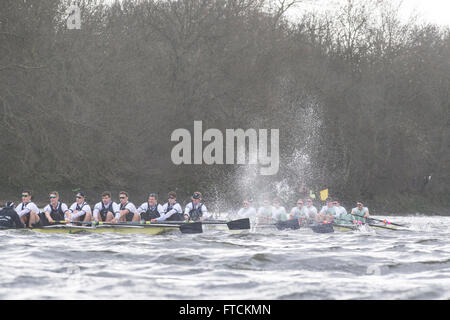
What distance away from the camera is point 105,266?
11.3 metres

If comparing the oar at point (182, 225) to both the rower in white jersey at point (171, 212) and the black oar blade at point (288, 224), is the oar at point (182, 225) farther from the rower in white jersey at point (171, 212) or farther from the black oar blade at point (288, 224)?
the black oar blade at point (288, 224)

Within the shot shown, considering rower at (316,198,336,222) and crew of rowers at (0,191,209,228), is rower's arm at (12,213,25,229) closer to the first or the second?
crew of rowers at (0,191,209,228)

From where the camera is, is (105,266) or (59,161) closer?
(105,266)

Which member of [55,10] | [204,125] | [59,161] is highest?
[55,10]

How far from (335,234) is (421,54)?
21113mm

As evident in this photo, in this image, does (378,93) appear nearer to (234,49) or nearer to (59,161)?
(234,49)

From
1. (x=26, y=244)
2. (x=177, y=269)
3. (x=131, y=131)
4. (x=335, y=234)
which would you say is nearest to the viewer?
(x=177, y=269)

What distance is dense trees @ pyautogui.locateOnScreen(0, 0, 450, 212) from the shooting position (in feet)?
95.1

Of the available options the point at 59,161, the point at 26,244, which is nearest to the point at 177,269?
the point at 26,244

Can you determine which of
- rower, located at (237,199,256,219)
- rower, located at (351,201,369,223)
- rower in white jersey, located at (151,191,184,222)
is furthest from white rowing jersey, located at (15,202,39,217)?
rower, located at (351,201,369,223)

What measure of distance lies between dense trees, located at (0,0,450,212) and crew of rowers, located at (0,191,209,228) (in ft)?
26.1

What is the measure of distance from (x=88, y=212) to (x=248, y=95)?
17603mm

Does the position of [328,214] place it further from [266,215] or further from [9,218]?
[9,218]

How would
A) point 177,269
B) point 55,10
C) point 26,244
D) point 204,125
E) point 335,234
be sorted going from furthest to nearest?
point 204,125, point 55,10, point 335,234, point 26,244, point 177,269
